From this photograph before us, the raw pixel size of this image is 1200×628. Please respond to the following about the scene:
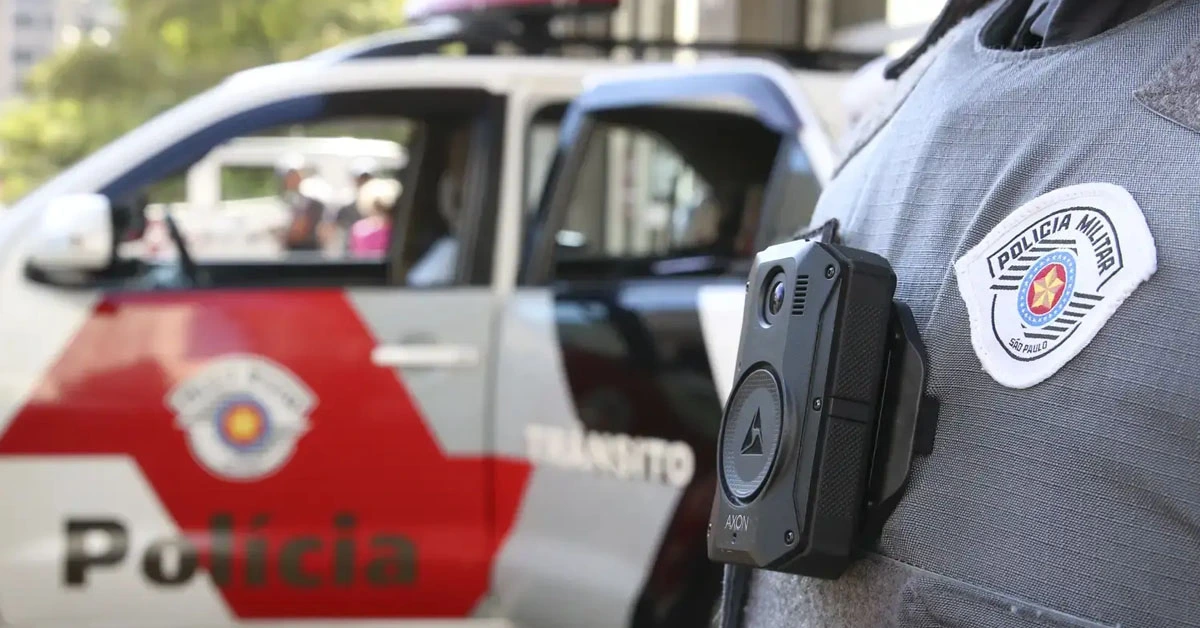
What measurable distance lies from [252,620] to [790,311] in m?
2.49

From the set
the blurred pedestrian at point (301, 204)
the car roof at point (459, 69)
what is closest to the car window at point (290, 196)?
the blurred pedestrian at point (301, 204)

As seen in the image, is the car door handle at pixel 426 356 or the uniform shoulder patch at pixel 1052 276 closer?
the uniform shoulder patch at pixel 1052 276

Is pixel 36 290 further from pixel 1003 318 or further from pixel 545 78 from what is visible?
pixel 1003 318

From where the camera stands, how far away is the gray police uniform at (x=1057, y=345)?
737 mm

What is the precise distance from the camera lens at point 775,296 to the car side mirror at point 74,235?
2433 millimetres

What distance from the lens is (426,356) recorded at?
313 cm

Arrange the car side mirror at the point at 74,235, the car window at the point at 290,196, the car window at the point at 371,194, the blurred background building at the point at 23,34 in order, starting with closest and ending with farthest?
the car side mirror at the point at 74,235 < the car window at the point at 371,194 < the car window at the point at 290,196 < the blurred background building at the point at 23,34

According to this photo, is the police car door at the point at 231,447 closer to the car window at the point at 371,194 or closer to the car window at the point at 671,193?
the car window at the point at 371,194

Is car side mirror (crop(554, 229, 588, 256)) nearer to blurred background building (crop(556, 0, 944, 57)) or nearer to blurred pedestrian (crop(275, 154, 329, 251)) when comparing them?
blurred pedestrian (crop(275, 154, 329, 251))

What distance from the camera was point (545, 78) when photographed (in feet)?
10.8

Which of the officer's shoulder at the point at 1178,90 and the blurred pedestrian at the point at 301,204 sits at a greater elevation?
the officer's shoulder at the point at 1178,90

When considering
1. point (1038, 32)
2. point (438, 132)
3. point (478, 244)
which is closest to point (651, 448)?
point (478, 244)

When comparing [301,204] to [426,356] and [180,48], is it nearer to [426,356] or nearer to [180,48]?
[426,356]

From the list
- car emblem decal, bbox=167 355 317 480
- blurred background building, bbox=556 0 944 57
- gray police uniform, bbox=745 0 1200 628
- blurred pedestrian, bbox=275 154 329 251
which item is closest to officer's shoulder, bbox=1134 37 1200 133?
gray police uniform, bbox=745 0 1200 628
